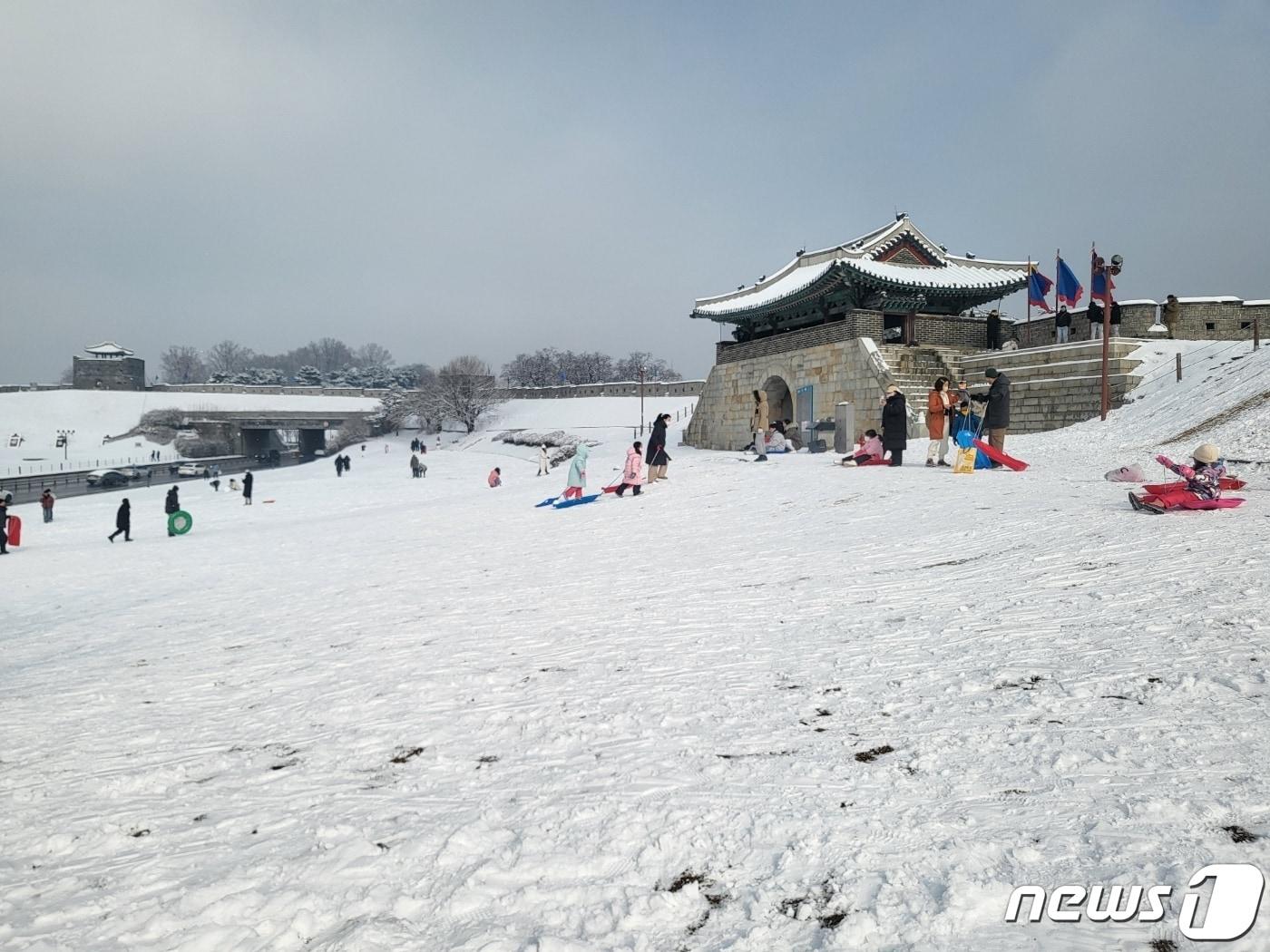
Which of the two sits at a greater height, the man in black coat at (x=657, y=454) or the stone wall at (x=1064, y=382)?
the stone wall at (x=1064, y=382)

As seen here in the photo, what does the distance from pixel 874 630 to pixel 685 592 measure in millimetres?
2020

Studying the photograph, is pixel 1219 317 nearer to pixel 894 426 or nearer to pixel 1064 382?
pixel 1064 382

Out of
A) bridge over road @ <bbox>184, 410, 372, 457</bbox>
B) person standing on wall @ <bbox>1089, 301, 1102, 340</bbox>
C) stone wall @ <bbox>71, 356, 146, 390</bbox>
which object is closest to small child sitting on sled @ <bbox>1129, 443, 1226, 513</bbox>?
person standing on wall @ <bbox>1089, 301, 1102, 340</bbox>

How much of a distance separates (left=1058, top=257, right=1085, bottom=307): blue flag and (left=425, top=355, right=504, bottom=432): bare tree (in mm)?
41160

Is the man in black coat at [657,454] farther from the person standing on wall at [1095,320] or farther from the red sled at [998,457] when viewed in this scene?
the person standing on wall at [1095,320]

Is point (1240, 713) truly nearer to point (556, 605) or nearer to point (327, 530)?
point (556, 605)

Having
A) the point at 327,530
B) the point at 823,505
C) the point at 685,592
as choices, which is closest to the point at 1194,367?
the point at 823,505

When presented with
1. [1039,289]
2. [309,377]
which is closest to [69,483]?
[309,377]

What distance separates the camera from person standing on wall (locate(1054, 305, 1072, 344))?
77.4 ft

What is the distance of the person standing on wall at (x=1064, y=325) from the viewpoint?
2359 cm

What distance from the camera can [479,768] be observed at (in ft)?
10.9

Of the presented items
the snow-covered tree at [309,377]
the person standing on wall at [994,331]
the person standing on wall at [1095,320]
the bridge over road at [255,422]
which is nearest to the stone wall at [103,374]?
the snow-covered tree at [309,377]
